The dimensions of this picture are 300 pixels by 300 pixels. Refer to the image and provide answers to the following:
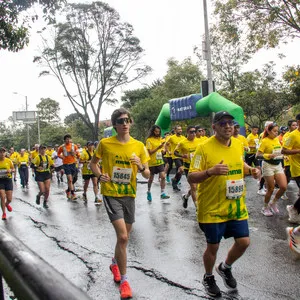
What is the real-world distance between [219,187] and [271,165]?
3806 mm

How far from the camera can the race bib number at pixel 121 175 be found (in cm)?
427

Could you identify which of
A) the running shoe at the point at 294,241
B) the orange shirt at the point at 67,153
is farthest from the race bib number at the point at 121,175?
the orange shirt at the point at 67,153

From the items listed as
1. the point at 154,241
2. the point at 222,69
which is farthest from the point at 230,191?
the point at 222,69

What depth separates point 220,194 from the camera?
3641 mm

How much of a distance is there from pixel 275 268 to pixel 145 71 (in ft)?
92.4

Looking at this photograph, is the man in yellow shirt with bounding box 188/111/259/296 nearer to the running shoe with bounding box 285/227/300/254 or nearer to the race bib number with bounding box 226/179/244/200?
the race bib number with bounding box 226/179/244/200

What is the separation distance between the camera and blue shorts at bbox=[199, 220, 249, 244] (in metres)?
3.62

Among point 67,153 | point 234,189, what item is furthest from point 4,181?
point 234,189

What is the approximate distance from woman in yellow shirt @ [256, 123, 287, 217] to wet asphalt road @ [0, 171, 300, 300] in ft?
1.10

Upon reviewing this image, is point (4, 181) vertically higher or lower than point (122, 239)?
higher

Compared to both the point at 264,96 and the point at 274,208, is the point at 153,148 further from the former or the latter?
the point at 264,96

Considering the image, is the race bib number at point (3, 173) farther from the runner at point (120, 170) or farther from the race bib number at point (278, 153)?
the race bib number at point (278, 153)

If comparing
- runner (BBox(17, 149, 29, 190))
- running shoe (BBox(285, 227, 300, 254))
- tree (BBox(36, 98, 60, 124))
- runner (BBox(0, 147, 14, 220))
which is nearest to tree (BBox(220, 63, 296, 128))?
runner (BBox(17, 149, 29, 190))

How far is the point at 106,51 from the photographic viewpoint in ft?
101
